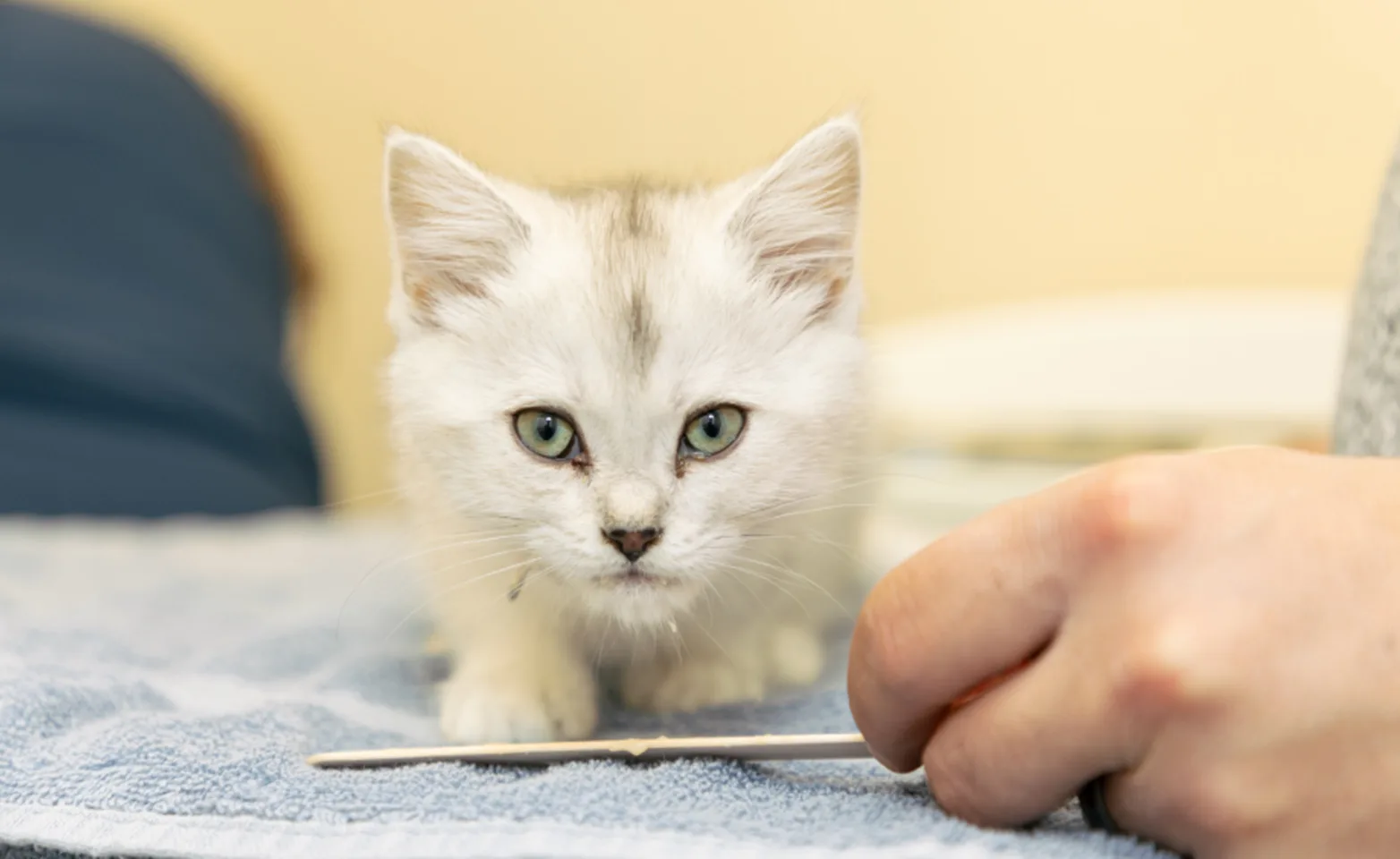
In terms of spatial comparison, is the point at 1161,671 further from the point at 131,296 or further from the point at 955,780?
the point at 131,296

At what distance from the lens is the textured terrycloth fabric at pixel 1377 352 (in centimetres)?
77

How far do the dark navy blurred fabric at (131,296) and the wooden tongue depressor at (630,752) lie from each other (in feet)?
4.50

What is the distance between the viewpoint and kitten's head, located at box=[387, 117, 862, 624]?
769 millimetres

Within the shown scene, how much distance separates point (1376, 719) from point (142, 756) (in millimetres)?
703

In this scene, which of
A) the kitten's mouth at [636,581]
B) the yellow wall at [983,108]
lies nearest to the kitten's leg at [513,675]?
the kitten's mouth at [636,581]

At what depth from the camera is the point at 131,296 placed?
6.71ft

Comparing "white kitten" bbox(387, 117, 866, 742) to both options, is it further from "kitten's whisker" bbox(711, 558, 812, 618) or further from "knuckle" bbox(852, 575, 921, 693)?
"knuckle" bbox(852, 575, 921, 693)

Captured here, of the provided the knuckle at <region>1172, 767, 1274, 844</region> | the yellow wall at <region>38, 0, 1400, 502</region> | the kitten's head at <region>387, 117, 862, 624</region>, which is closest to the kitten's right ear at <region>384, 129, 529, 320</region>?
the kitten's head at <region>387, 117, 862, 624</region>

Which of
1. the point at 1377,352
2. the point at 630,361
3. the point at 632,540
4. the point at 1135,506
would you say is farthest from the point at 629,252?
the point at 1377,352

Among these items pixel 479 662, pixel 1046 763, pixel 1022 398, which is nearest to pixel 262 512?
pixel 479 662

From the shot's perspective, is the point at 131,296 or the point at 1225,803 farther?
the point at 131,296

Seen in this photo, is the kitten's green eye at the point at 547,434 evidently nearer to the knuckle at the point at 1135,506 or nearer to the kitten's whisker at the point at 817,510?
the kitten's whisker at the point at 817,510

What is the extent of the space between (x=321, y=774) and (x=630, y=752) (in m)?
0.20

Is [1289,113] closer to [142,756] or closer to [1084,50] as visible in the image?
[1084,50]
